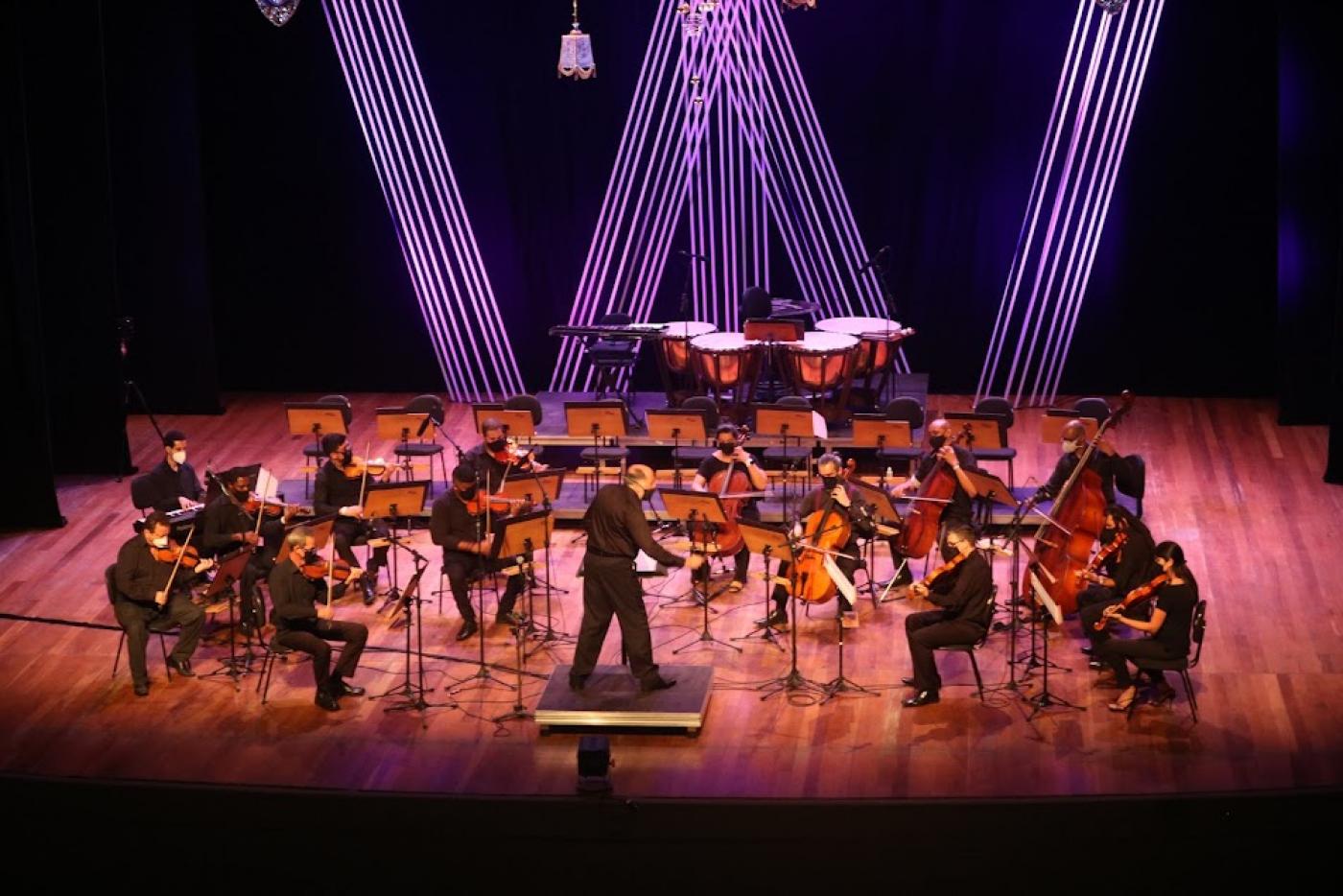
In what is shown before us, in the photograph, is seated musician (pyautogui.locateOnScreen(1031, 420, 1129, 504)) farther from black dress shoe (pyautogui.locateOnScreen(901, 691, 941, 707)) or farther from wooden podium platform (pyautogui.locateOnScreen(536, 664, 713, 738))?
wooden podium platform (pyautogui.locateOnScreen(536, 664, 713, 738))

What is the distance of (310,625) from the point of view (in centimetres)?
996

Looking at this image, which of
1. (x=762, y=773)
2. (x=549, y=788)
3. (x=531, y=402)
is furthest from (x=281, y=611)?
(x=531, y=402)

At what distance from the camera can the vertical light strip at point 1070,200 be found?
49.5 feet

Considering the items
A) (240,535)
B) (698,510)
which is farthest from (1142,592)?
(240,535)

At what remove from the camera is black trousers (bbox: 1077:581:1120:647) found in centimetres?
997

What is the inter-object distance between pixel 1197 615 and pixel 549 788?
362 cm

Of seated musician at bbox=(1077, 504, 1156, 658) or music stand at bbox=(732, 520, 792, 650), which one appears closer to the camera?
seated musician at bbox=(1077, 504, 1156, 658)

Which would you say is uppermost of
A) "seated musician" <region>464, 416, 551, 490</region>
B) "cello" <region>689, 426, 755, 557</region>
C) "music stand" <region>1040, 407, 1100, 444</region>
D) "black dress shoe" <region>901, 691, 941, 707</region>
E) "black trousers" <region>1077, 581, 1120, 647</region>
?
"music stand" <region>1040, 407, 1100, 444</region>

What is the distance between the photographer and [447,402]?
16.5m

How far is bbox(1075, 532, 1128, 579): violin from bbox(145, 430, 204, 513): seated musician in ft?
18.8

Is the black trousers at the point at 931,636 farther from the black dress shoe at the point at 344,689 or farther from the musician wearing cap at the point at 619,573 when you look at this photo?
the black dress shoe at the point at 344,689

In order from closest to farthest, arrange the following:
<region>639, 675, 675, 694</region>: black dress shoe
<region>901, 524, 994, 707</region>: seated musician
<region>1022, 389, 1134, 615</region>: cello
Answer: <region>901, 524, 994, 707</region>: seated musician → <region>639, 675, 675, 694</region>: black dress shoe → <region>1022, 389, 1134, 615</region>: cello

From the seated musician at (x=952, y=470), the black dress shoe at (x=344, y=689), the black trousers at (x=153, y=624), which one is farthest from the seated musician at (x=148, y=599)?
the seated musician at (x=952, y=470)

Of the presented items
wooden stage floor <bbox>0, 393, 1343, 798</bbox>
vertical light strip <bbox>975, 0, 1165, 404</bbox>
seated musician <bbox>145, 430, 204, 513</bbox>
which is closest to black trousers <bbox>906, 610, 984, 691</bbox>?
wooden stage floor <bbox>0, 393, 1343, 798</bbox>
